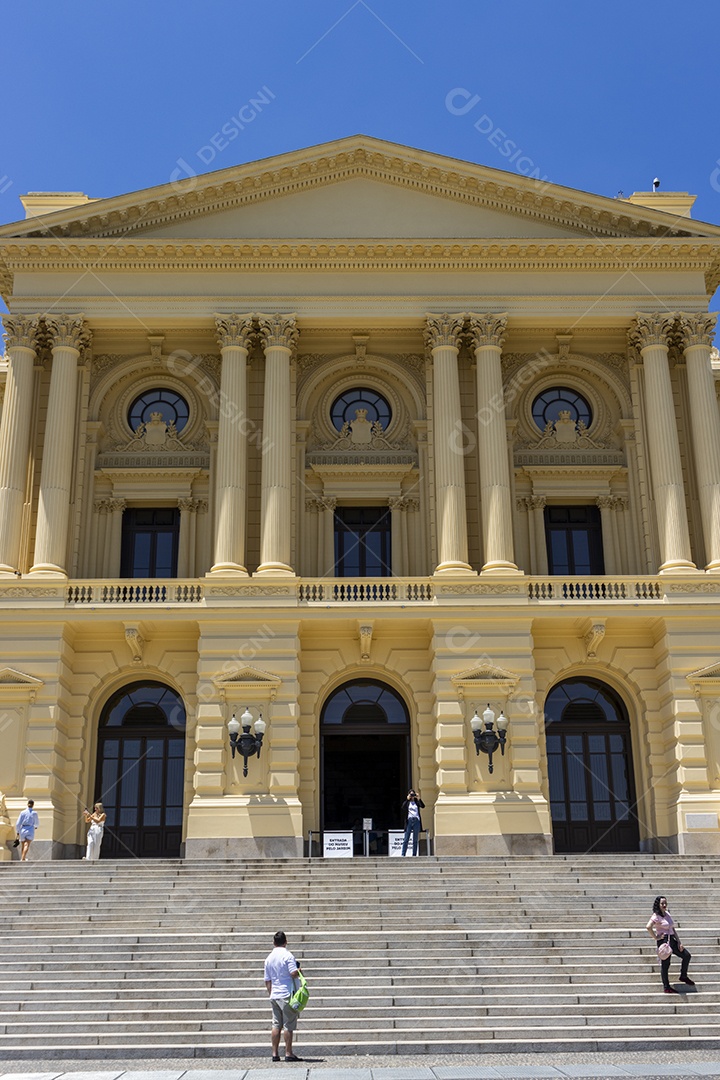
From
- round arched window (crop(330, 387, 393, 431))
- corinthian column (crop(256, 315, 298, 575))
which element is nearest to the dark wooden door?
corinthian column (crop(256, 315, 298, 575))

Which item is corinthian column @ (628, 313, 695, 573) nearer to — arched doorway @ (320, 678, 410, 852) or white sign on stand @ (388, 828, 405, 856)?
arched doorway @ (320, 678, 410, 852)

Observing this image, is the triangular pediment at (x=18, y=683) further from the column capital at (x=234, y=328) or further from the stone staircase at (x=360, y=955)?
the column capital at (x=234, y=328)

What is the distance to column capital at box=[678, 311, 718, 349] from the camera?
36.4 metres

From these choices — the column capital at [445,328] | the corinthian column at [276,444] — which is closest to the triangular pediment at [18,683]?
the corinthian column at [276,444]

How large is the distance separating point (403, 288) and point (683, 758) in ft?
53.6

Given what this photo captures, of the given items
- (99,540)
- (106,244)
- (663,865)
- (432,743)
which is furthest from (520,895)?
(106,244)

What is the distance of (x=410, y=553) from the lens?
36.3 metres

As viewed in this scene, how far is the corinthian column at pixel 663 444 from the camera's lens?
34406mm

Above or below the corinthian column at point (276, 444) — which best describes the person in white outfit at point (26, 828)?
below

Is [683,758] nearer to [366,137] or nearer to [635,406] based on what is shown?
[635,406]

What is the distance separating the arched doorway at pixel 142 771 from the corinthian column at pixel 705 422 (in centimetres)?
1635

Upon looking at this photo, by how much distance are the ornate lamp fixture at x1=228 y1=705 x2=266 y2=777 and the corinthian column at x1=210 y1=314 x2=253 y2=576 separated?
14.5 ft

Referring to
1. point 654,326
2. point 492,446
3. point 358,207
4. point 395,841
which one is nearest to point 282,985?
point 395,841

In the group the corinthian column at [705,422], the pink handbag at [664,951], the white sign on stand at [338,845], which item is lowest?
the pink handbag at [664,951]
